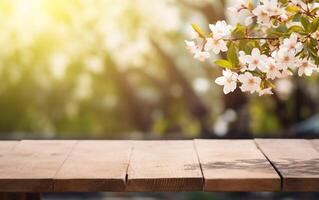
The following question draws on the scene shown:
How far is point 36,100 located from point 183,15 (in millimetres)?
7291

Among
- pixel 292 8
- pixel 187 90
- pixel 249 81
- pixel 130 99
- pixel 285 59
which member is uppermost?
pixel 292 8

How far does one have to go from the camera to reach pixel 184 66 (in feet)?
104

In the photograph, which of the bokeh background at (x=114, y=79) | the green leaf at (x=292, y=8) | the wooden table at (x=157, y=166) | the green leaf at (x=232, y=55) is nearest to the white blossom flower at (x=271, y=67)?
the green leaf at (x=232, y=55)

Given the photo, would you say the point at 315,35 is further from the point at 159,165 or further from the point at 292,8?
the point at 159,165

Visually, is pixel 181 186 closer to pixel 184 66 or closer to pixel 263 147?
pixel 263 147

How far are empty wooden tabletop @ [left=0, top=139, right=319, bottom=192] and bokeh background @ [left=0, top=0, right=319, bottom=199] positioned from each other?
7.64 metres

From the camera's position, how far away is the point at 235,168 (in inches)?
129

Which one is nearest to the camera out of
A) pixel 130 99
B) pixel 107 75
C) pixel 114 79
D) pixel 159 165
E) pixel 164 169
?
pixel 164 169

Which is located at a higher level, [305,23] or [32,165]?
[305,23]

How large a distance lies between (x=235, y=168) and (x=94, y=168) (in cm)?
60

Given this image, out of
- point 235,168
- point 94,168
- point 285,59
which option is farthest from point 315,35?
point 94,168

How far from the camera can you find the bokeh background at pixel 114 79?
1650cm

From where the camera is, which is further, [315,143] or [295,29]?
[315,143]

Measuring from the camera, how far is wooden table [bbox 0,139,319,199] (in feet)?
10.1
